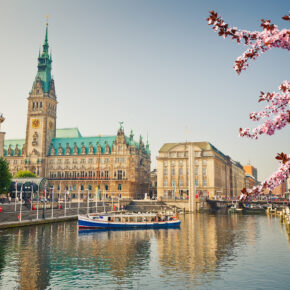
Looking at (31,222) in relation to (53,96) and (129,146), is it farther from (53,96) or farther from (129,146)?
(53,96)

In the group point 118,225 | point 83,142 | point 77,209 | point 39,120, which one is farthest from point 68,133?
point 118,225

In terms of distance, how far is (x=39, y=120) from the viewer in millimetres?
172500

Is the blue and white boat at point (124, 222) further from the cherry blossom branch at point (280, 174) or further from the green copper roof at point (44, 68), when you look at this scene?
the green copper roof at point (44, 68)

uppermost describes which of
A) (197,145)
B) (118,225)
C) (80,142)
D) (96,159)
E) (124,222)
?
(80,142)

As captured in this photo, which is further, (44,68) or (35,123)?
(44,68)

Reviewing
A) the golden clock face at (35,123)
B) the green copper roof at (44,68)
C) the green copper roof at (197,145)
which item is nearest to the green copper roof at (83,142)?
the golden clock face at (35,123)

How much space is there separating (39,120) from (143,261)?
144 metres

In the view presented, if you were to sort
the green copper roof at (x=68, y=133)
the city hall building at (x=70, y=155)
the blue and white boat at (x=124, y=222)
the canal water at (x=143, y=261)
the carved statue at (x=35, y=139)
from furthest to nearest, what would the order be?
the green copper roof at (x=68, y=133)
the carved statue at (x=35, y=139)
the city hall building at (x=70, y=155)
the blue and white boat at (x=124, y=222)
the canal water at (x=143, y=261)

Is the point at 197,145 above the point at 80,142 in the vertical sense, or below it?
below

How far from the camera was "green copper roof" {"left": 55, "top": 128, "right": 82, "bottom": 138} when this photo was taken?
187750 mm

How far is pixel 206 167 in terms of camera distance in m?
156

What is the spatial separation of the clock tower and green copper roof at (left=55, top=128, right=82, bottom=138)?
11.3m

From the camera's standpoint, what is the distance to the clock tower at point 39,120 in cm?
17238

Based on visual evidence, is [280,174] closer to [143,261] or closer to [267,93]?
[267,93]
